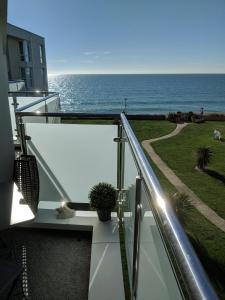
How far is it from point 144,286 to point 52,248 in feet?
4.79

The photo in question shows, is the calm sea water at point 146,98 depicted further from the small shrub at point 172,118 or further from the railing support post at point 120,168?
the railing support post at point 120,168

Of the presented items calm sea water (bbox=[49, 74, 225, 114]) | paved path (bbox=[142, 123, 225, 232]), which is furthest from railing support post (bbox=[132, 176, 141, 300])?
calm sea water (bbox=[49, 74, 225, 114])

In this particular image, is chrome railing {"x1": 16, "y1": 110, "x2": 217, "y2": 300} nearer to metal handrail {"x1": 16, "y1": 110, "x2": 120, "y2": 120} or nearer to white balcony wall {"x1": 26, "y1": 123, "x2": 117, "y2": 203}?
metal handrail {"x1": 16, "y1": 110, "x2": 120, "y2": 120}

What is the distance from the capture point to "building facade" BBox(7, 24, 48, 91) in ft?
65.9

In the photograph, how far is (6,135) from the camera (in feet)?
9.35

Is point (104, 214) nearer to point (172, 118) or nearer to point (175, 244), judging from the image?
point (175, 244)

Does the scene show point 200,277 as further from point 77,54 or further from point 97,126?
point 77,54

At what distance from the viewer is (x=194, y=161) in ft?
32.1

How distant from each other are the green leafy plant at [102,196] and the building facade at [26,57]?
18895mm

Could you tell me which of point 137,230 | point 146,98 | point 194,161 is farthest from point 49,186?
point 146,98

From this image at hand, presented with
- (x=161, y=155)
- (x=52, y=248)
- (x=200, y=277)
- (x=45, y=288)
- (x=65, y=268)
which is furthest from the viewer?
(x=161, y=155)

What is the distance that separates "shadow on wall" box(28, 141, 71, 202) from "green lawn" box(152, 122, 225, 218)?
4052 millimetres

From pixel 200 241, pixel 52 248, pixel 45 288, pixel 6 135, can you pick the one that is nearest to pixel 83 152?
pixel 6 135

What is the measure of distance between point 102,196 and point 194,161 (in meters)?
7.66
